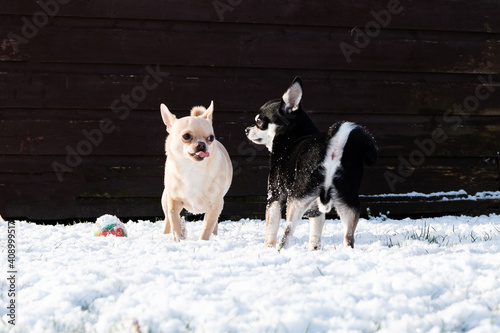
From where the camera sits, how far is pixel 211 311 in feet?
6.42

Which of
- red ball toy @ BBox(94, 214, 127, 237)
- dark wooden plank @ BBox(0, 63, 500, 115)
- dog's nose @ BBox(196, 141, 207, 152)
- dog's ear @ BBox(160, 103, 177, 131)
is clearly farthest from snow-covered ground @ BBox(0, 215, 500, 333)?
dark wooden plank @ BBox(0, 63, 500, 115)

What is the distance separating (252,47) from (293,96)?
2337 millimetres

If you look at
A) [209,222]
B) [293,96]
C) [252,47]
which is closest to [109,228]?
[209,222]

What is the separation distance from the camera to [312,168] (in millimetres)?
3082

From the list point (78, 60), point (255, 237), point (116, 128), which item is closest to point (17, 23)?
point (78, 60)

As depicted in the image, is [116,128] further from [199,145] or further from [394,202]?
[394,202]

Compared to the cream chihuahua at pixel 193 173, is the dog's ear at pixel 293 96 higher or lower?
higher

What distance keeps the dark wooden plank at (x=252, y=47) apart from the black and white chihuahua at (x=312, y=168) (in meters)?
2.19

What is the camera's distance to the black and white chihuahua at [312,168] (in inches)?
119

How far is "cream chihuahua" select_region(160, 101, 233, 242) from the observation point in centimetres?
362

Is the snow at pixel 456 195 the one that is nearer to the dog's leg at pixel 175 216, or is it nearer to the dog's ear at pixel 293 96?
the dog's ear at pixel 293 96

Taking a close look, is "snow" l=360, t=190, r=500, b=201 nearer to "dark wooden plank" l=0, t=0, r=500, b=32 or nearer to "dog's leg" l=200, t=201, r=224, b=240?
"dark wooden plank" l=0, t=0, r=500, b=32

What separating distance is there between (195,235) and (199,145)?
1127 mm

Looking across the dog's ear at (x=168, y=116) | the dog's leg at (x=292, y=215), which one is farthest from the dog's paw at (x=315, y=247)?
the dog's ear at (x=168, y=116)
